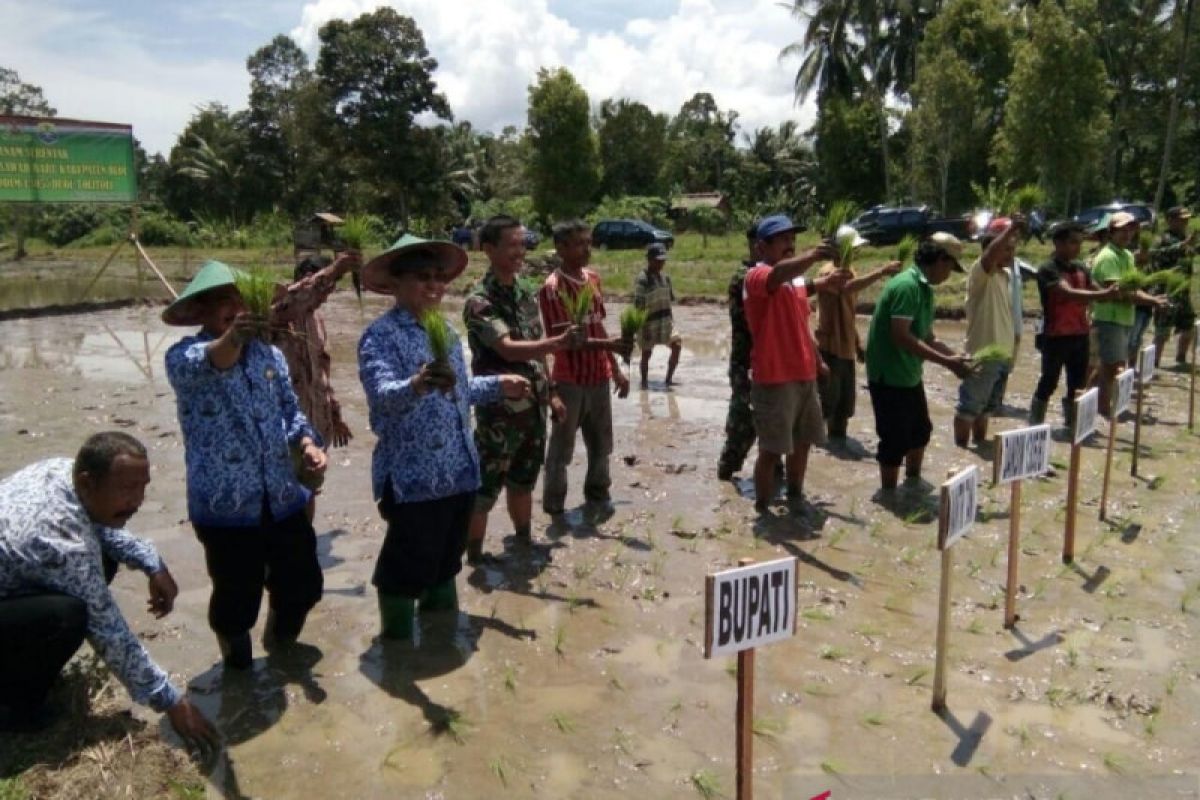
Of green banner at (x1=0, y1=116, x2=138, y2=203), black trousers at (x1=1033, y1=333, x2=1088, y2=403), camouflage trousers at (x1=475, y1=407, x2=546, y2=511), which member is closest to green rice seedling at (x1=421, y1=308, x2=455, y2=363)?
camouflage trousers at (x1=475, y1=407, x2=546, y2=511)

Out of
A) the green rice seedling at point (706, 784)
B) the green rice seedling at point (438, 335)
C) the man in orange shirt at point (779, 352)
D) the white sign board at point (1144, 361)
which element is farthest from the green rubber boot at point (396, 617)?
the white sign board at point (1144, 361)

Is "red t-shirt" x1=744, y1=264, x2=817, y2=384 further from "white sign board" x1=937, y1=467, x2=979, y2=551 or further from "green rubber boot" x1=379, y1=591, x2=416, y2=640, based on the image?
"green rubber boot" x1=379, y1=591, x2=416, y2=640

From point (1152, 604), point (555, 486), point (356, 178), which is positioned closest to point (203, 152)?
point (356, 178)

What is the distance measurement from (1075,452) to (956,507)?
1.58 meters

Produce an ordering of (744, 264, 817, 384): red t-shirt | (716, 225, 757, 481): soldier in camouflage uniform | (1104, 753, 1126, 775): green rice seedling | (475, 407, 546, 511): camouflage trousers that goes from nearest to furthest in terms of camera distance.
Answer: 1. (1104, 753, 1126, 775): green rice seedling
2. (475, 407, 546, 511): camouflage trousers
3. (744, 264, 817, 384): red t-shirt
4. (716, 225, 757, 481): soldier in camouflage uniform

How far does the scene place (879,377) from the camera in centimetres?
634

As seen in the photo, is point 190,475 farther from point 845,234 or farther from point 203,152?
point 203,152

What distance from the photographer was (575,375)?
18.7 ft

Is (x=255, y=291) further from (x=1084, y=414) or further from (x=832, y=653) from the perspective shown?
(x=1084, y=414)

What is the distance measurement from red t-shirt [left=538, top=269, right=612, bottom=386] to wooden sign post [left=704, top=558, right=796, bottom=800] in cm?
284

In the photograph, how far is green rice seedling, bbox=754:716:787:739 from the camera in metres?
3.54

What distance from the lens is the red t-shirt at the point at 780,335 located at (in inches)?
224

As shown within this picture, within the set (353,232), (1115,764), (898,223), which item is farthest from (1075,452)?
(898,223)

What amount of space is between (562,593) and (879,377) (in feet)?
9.08
